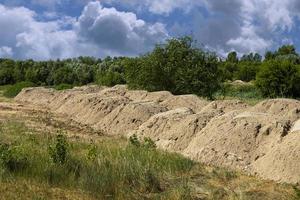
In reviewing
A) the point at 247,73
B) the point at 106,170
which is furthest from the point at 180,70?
the point at 247,73

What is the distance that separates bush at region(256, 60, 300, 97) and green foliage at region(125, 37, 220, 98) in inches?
419

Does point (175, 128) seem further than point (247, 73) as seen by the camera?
No

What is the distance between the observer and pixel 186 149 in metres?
17.1

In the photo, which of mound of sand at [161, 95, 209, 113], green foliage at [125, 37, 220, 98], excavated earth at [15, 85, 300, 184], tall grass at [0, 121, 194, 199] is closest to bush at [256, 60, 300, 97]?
green foliage at [125, 37, 220, 98]

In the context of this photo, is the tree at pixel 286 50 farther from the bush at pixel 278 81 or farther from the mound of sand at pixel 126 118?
the mound of sand at pixel 126 118

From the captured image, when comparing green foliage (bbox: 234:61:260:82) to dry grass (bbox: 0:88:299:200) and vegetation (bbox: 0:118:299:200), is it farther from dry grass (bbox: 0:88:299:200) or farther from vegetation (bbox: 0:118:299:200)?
vegetation (bbox: 0:118:299:200)

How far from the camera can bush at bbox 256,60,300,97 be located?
166 ft

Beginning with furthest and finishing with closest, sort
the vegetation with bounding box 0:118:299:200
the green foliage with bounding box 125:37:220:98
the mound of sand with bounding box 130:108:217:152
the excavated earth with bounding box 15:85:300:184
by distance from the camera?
the green foliage with bounding box 125:37:220:98 → the mound of sand with bounding box 130:108:217:152 → the excavated earth with bounding box 15:85:300:184 → the vegetation with bounding box 0:118:299:200

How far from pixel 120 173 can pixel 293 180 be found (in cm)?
404

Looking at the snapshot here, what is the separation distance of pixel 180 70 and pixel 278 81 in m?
14.4

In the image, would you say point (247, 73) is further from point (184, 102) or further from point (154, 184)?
point (154, 184)

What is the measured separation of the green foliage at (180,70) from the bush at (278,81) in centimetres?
1065

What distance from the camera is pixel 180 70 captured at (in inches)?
1588

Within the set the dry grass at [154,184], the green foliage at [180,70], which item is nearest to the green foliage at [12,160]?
the dry grass at [154,184]
